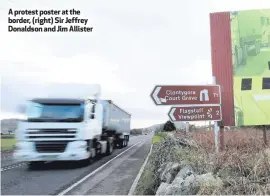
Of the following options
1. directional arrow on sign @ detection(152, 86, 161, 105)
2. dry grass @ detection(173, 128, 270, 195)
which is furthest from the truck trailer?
dry grass @ detection(173, 128, 270, 195)

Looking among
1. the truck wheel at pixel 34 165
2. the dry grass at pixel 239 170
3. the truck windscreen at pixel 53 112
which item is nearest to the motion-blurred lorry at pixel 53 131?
the truck windscreen at pixel 53 112

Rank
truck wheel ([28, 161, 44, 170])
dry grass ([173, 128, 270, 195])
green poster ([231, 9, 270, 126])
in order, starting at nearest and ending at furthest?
dry grass ([173, 128, 270, 195]) < green poster ([231, 9, 270, 126]) < truck wheel ([28, 161, 44, 170])

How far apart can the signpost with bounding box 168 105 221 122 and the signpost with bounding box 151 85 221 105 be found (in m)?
0.13

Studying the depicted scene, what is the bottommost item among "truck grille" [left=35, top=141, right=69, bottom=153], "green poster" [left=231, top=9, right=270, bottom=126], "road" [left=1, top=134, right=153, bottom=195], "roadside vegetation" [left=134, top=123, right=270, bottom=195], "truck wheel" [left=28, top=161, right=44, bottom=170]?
"road" [left=1, top=134, right=153, bottom=195]

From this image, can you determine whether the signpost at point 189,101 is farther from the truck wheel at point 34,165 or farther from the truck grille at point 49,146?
the truck wheel at point 34,165

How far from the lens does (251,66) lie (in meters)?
10.4

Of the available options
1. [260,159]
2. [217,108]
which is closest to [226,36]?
[217,108]

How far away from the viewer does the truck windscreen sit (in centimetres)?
1130

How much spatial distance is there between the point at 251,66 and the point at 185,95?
4.28 metres

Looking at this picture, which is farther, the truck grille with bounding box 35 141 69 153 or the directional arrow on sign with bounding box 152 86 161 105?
the truck grille with bounding box 35 141 69 153

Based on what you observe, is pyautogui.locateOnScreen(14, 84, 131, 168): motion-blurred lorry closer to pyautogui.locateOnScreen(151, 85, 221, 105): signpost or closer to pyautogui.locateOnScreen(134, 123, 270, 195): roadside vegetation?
pyautogui.locateOnScreen(134, 123, 270, 195): roadside vegetation

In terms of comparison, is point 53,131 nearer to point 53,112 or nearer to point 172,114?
point 53,112


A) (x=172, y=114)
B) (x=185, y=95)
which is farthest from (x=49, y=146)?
(x=185, y=95)

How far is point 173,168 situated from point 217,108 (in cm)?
212
